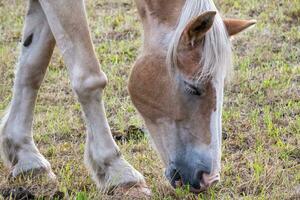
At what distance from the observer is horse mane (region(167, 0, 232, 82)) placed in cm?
356

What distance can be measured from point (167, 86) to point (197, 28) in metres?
0.34

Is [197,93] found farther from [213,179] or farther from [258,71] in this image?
[258,71]

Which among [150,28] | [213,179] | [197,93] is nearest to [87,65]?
[150,28]

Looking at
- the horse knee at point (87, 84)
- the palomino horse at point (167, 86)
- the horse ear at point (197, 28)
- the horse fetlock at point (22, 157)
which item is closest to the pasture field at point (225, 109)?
the horse fetlock at point (22, 157)

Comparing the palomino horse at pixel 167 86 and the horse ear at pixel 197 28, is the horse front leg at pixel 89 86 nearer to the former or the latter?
the palomino horse at pixel 167 86

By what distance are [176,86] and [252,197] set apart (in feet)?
2.29

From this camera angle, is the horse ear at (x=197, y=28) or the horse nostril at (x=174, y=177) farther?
the horse nostril at (x=174, y=177)

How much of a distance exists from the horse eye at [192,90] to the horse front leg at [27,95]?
102 cm

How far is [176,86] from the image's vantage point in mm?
3678

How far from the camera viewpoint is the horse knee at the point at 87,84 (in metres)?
3.94

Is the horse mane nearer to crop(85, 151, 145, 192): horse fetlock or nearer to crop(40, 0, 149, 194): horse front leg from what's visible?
crop(40, 0, 149, 194): horse front leg

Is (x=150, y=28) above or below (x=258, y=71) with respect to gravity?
above

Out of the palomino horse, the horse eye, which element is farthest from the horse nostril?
the horse eye

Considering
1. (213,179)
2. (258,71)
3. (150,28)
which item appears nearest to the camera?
(213,179)
